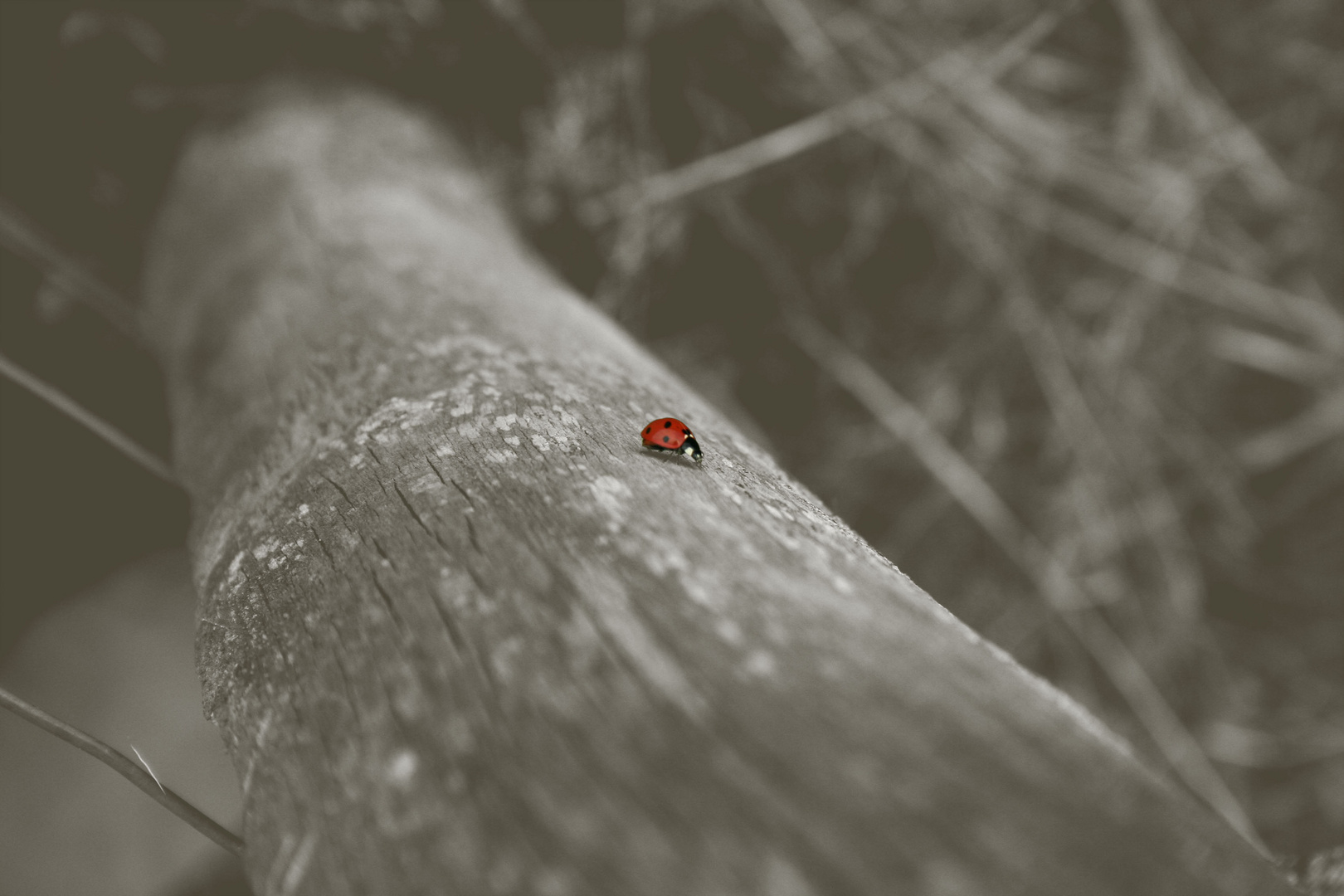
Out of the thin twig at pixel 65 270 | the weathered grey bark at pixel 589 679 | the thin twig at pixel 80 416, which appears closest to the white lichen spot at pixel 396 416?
the weathered grey bark at pixel 589 679

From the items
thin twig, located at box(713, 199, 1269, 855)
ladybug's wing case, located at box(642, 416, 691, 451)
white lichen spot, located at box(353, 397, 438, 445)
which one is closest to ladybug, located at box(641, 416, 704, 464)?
ladybug's wing case, located at box(642, 416, 691, 451)

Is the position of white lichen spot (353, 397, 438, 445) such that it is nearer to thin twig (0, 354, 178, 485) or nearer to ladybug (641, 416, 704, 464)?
ladybug (641, 416, 704, 464)

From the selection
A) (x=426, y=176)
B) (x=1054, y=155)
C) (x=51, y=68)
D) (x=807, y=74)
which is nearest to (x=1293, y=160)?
(x=1054, y=155)

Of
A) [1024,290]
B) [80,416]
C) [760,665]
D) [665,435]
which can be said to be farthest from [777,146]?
[760,665]

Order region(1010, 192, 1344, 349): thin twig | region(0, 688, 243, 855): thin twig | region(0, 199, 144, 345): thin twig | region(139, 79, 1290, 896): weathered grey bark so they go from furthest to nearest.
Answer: region(1010, 192, 1344, 349): thin twig → region(0, 199, 144, 345): thin twig → region(0, 688, 243, 855): thin twig → region(139, 79, 1290, 896): weathered grey bark

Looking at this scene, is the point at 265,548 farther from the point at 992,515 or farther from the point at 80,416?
the point at 992,515

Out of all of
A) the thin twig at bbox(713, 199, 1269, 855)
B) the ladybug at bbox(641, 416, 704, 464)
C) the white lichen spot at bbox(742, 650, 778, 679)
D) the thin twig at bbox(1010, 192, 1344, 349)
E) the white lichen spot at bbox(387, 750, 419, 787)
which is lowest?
the white lichen spot at bbox(387, 750, 419, 787)

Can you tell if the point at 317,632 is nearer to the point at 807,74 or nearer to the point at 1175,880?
the point at 1175,880
